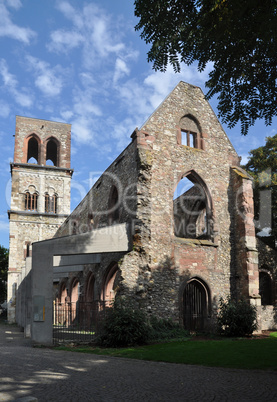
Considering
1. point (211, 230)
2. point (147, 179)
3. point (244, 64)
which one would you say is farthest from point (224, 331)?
point (244, 64)

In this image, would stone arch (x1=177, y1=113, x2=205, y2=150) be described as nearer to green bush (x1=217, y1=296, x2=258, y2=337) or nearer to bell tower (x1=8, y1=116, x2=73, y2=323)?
green bush (x1=217, y1=296, x2=258, y2=337)

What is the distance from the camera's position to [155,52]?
288 inches

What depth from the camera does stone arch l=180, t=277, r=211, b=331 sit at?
15.5 meters

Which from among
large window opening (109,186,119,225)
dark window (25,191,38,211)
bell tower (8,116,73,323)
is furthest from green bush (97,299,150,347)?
dark window (25,191,38,211)

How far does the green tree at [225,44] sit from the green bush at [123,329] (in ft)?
23.4

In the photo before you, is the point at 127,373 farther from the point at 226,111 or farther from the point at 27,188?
the point at 27,188

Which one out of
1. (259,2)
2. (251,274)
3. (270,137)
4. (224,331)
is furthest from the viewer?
(270,137)

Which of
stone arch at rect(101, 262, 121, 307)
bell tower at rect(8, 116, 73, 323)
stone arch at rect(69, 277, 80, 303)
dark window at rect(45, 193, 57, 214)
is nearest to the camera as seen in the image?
stone arch at rect(101, 262, 121, 307)

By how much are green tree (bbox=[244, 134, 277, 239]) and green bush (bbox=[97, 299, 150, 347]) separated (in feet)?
37.0

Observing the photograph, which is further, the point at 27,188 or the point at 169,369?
the point at 27,188

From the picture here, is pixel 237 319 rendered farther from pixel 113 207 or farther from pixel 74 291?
pixel 74 291

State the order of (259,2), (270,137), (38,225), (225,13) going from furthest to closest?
(38,225) < (270,137) < (225,13) < (259,2)

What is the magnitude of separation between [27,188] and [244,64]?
34477mm

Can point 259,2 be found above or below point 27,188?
below
